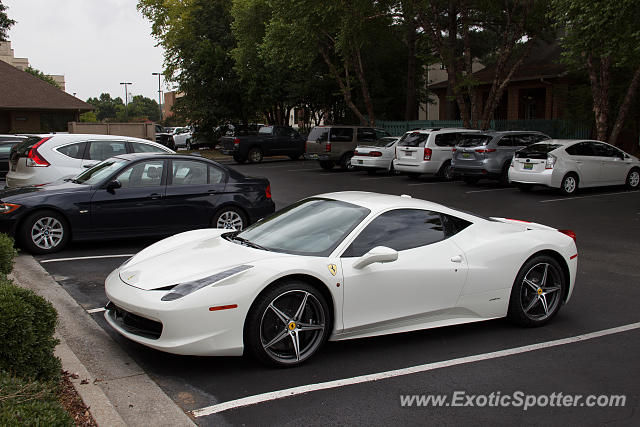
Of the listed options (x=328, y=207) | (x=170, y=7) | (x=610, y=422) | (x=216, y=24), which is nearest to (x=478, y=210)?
(x=328, y=207)

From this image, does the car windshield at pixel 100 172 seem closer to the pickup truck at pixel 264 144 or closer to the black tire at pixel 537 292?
the black tire at pixel 537 292

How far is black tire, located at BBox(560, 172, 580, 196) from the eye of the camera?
16.8 meters

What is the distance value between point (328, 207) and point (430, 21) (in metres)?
24.4

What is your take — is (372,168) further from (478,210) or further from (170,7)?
(170,7)

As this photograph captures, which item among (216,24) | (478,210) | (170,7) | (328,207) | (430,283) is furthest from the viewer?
(170,7)

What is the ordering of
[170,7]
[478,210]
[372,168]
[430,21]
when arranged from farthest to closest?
[170,7]
[430,21]
[372,168]
[478,210]

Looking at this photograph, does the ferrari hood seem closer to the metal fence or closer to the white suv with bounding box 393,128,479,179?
the white suv with bounding box 393,128,479,179

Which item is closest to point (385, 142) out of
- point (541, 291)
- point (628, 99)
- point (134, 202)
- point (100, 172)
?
point (628, 99)

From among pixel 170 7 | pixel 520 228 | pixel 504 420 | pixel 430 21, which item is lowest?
pixel 504 420

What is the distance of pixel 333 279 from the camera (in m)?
5.12

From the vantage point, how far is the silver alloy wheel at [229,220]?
1024cm

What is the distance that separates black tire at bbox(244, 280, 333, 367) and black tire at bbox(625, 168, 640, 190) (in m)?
15.9

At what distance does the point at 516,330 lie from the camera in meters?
6.05

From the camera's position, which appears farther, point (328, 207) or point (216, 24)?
point (216, 24)
